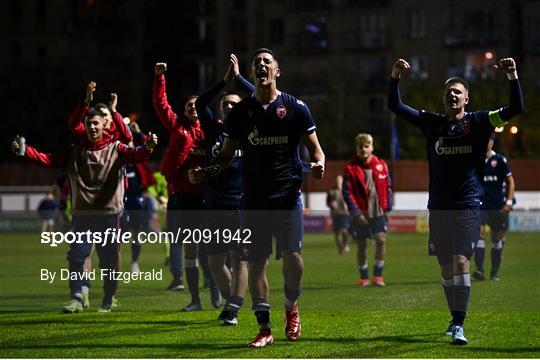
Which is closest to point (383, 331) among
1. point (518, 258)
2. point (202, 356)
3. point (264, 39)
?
point (202, 356)

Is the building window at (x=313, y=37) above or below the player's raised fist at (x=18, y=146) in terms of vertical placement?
above

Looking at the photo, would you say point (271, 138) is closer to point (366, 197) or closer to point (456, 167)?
point (456, 167)

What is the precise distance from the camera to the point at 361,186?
55.4 ft

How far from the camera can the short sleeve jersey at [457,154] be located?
10.2m

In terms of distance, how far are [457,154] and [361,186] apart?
21.9ft

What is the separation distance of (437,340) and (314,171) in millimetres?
1791

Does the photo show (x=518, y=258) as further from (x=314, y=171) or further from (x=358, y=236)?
(x=314, y=171)

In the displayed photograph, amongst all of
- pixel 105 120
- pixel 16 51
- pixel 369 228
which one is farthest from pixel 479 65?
pixel 16 51

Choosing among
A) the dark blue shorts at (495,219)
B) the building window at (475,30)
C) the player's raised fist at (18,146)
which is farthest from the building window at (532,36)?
the player's raised fist at (18,146)

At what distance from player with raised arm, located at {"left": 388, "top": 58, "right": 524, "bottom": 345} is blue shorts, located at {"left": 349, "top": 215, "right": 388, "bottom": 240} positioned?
6111 mm

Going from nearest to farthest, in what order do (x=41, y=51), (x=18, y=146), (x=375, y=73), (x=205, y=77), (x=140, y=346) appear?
(x=140, y=346) → (x=18, y=146) → (x=375, y=73) → (x=205, y=77) → (x=41, y=51)

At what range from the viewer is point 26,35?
6456 centimetres

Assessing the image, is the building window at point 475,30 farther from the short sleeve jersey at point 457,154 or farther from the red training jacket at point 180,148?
the short sleeve jersey at point 457,154

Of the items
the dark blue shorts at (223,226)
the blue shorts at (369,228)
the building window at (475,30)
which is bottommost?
the blue shorts at (369,228)
